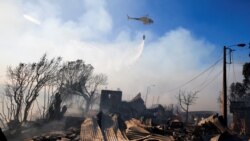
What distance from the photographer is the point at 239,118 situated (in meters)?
32.3

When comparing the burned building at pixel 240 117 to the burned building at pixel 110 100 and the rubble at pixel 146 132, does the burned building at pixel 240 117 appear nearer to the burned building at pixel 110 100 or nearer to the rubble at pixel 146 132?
the rubble at pixel 146 132

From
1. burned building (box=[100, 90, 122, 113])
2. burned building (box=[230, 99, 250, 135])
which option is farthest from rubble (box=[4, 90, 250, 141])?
burned building (box=[100, 90, 122, 113])

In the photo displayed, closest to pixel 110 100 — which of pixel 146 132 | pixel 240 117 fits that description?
pixel 240 117

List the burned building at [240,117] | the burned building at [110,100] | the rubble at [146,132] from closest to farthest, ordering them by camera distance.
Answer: the rubble at [146,132] < the burned building at [240,117] < the burned building at [110,100]

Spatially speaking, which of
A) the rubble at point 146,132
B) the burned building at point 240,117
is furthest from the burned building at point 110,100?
the rubble at point 146,132

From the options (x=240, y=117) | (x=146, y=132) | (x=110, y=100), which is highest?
(x=110, y=100)

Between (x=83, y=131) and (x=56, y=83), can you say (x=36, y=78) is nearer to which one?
(x=56, y=83)

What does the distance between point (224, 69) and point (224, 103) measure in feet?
9.32

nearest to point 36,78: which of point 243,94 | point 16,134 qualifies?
point 16,134

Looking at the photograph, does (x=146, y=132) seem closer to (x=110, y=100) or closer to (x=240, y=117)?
(x=240, y=117)

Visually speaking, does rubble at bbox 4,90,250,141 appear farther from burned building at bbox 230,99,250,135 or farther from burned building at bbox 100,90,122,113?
burned building at bbox 100,90,122,113

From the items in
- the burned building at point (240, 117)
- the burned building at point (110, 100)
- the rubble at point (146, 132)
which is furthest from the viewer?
the burned building at point (110, 100)

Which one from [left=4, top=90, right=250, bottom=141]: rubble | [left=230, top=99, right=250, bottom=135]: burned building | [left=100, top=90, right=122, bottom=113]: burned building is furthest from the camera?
[left=100, top=90, right=122, bottom=113]: burned building

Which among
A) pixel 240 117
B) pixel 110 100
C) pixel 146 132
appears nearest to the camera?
pixel 146 132
